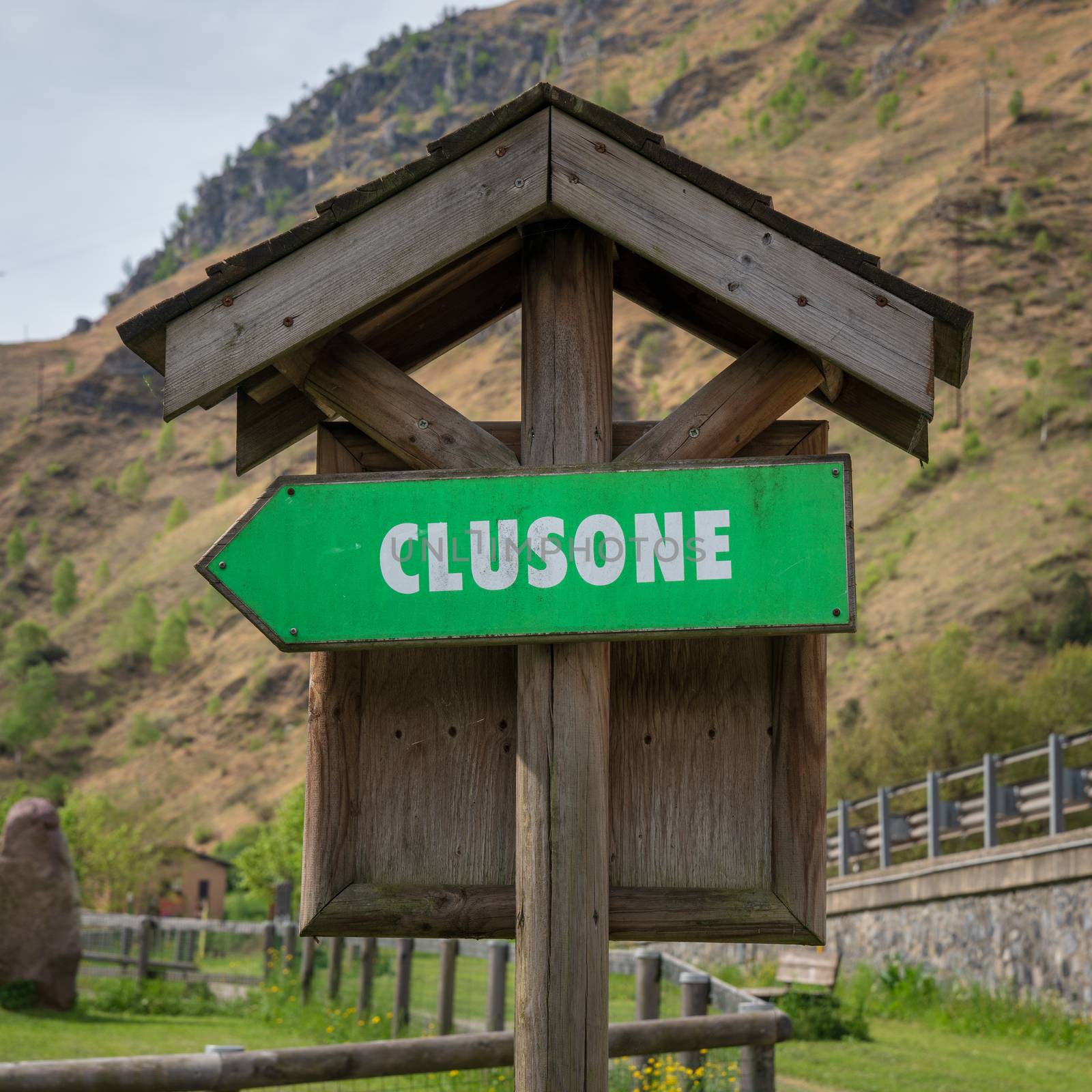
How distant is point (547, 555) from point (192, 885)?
6823cm

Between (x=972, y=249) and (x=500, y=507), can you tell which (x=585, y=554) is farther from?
(x=972, y=249)

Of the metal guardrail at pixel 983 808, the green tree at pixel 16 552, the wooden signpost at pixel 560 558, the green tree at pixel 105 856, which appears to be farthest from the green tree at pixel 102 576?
the wooden signpost at pixel 560 558

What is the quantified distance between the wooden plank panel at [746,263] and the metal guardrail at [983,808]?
11.9 metres

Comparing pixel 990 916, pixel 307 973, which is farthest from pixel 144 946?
pixel 990 916

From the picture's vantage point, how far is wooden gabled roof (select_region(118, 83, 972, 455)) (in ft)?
10.3

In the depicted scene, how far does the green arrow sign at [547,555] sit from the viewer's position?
3062mm

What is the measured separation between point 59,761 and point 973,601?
75.3 m

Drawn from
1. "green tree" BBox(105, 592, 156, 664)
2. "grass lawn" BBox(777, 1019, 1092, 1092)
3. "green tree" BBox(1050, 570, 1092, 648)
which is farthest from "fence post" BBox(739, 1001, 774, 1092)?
"green tree" BBox(105, 592, 156, 664)

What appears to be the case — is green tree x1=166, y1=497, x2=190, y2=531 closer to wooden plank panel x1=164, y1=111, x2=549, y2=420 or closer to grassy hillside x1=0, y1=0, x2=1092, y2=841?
grassy hillside x1=0, y1=0, x2=1092, y2=841

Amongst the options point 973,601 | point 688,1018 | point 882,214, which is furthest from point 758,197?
point 882,214

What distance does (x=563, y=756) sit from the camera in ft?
10.2

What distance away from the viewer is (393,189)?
10.6 feet

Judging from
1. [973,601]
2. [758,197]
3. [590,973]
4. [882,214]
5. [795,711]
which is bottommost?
[590,973]

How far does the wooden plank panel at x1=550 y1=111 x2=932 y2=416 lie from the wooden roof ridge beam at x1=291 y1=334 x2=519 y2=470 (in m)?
0.56
